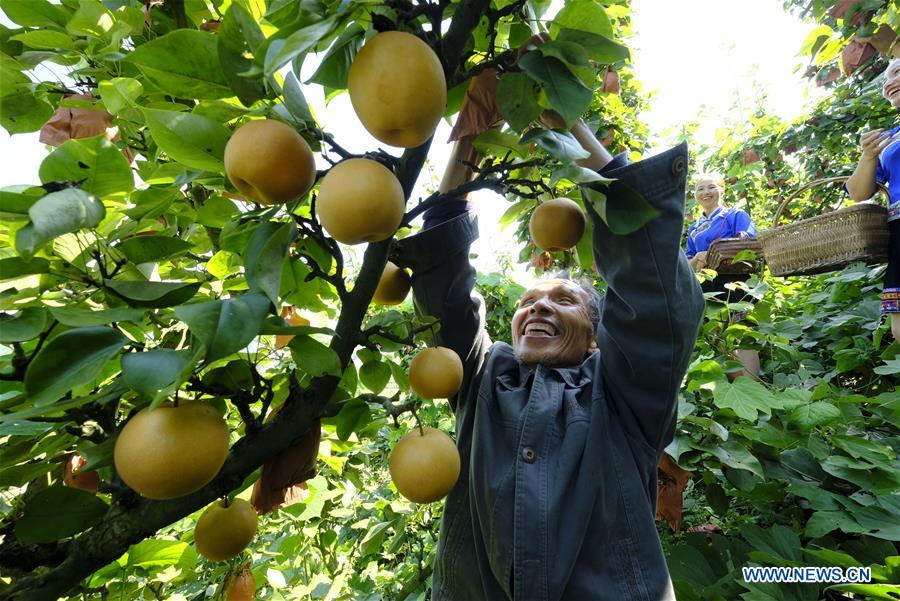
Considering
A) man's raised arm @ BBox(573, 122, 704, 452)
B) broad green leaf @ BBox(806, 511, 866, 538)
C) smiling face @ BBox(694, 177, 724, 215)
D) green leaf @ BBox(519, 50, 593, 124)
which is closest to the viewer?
green leaf @ BBox(519, 50, 593, 124)

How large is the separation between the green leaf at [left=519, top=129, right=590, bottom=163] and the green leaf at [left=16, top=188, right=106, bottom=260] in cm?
44

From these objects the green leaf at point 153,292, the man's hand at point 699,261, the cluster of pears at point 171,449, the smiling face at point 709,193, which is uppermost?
the smiling face at point 709,193

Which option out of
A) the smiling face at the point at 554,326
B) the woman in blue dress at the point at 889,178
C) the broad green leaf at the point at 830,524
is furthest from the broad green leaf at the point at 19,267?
the woman in blue dress at the point at 889,178

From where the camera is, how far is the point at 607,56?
644 mm

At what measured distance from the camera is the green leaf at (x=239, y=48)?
0.49 m

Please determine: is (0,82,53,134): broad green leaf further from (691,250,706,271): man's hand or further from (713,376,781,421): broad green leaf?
(691,250,706,271): man's hand

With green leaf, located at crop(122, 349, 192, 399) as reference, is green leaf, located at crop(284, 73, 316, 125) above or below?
above

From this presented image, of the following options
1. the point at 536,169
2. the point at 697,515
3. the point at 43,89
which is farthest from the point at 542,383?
the point at 697,515

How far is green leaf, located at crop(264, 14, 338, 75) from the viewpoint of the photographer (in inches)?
15.9

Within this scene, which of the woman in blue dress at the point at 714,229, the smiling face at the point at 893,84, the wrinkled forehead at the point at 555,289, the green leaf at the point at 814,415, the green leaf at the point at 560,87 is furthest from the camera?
the woman in blue dress at the point at 714,229

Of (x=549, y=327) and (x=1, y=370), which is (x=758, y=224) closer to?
(x=549, y=327)

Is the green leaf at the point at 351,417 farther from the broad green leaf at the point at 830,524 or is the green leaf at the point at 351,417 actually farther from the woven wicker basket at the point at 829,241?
the woven wicker basket at the point at 829,241

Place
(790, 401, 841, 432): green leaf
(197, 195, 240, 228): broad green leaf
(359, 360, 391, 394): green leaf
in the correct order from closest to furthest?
(197, 195, 240, 228): broad green leaf → (359, 360, 391, 394): green leaf → (790, 401, 841, 432): green leaf

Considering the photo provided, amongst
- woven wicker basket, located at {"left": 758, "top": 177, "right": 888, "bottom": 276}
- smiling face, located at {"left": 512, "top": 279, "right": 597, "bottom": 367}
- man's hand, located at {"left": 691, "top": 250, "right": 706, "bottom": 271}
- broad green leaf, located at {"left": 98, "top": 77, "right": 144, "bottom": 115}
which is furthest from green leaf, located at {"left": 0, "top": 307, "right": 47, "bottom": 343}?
man's hand, located at {"left": 691, "top": 250, "right": 706, "bottom": 271}
